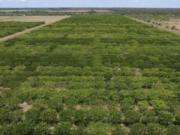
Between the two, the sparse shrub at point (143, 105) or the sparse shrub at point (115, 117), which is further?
A: the sparse shrub at point (143, 105)

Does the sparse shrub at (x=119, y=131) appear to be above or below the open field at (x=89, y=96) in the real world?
below

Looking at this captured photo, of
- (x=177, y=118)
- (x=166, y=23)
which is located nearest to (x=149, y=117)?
(x=177, y=118)

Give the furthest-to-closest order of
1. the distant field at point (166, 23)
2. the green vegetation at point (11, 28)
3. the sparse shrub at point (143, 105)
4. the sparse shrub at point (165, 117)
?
1. the distant field at point (166, 23)
2. the green vegetation at point (11, 28)
3. the sparse shrub at point (143, 105)
4. the sparse shrub at point (165, 117)

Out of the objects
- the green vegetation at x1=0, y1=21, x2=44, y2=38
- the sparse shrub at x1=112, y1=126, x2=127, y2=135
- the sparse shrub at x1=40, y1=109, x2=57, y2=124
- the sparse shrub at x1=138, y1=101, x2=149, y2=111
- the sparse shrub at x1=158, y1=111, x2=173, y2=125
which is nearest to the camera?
the sparse shrub at x1=112, y1=126, x2=127, y2=135

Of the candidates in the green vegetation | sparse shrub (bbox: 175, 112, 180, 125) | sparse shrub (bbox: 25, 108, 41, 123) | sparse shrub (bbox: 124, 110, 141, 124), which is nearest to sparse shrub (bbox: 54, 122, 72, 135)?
sparse shrub (bbox: 25, 108, 41, 123)

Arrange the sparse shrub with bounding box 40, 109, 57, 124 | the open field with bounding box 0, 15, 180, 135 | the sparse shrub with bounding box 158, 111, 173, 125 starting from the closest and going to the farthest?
the open field with bounding box 0, 15, 180, 135 < the sparse shrub with bounding box 158, 111, 173, 125 < the sparse shrub with bounding box 40, 109, 57, 124

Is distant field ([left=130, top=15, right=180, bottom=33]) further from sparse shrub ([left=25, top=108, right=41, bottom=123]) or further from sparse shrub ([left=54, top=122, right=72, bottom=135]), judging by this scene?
sparse shrub ([left=25, top=108, right=41, bottom=123])

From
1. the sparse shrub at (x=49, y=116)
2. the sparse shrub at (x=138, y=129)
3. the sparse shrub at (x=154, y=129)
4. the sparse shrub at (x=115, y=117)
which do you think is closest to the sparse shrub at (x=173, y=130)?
the sparse shrub at (x=154, y=129)

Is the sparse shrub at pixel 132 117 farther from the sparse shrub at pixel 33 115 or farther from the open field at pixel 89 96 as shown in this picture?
the sparse shrub at pixel 33 115

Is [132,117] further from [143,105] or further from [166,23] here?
[166,23]

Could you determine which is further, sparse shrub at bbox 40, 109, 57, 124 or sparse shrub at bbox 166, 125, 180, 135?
sparse shrub at bbox 40, 109, 57, 124

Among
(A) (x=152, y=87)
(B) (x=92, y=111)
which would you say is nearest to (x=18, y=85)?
(B) (x=92, y=111)

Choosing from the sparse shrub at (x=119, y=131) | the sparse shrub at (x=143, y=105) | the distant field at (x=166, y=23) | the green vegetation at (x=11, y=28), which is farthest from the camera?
the distant field at (x=166, y=23)
